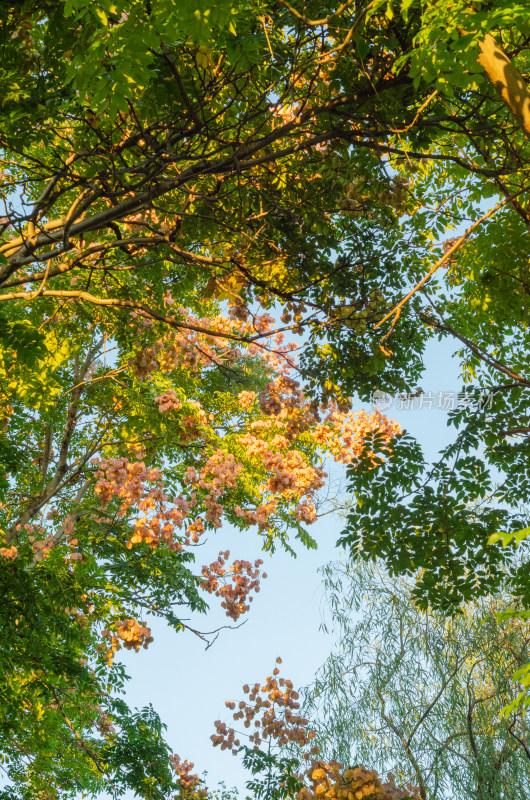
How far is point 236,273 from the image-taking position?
489 cm

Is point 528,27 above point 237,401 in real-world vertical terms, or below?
below

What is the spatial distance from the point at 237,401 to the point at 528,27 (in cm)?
1025

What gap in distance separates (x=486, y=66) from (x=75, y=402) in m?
7.73

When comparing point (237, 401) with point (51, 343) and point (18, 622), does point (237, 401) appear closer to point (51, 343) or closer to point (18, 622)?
point (51, 343)

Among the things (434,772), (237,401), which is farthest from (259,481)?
(434,772)

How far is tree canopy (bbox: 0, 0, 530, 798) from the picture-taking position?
3033 millimetres

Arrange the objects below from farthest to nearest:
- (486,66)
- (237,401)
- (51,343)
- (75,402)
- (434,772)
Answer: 1. (237,401)
2. (75,402)
3. (434,772)
4. (51,343)
5. (486,66)

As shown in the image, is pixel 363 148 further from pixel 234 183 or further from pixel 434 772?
pixel 434 772

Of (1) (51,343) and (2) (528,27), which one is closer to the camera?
(2) (528,27)

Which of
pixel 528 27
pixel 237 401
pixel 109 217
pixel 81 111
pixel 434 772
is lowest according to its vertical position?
pixel 434 772

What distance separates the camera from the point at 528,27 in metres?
3.11

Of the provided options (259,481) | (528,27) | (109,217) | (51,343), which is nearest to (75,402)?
(51,343)

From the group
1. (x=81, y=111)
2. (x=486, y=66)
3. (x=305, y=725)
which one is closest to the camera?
(x=486, y=66)

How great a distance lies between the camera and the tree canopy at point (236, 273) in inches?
119
